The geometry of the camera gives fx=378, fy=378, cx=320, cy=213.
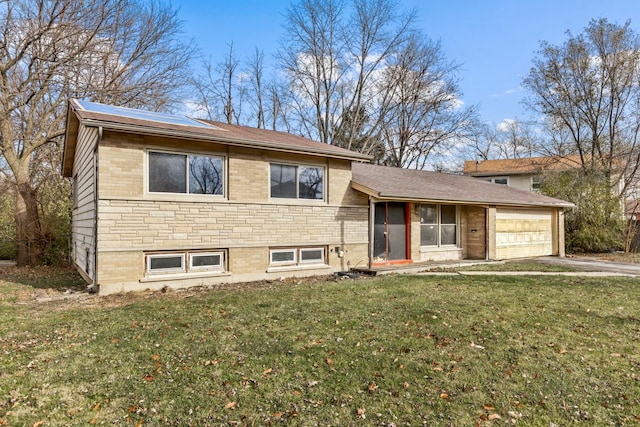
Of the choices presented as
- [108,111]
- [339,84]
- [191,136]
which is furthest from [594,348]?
[339,84]

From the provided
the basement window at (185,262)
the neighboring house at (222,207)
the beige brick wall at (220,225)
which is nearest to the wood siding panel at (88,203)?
the neighboring house at (222,207)

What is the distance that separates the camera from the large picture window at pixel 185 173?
8.83m

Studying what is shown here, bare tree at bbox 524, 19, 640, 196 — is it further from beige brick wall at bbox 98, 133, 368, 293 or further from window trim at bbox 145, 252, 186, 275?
window trim at bbox 145, 252, 186, 275

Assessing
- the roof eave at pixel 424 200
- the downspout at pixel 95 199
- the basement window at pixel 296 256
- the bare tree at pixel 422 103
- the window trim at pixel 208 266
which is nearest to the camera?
the downspout at pixel 95 199

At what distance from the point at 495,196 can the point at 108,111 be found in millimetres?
14389

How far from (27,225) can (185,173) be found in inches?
364

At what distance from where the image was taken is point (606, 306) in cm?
734

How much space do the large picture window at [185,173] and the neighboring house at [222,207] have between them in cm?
2

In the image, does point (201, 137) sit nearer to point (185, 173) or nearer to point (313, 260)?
point (185, 173)

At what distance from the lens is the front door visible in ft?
42.2

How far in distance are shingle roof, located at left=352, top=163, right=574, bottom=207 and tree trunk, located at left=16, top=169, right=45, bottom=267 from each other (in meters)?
12.2

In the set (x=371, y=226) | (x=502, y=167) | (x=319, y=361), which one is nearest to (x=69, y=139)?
(x=371, y=226)

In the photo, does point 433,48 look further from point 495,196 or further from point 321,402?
point 321,402

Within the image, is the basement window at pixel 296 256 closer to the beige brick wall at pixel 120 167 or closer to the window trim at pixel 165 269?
the window trim at pixel 165 269
